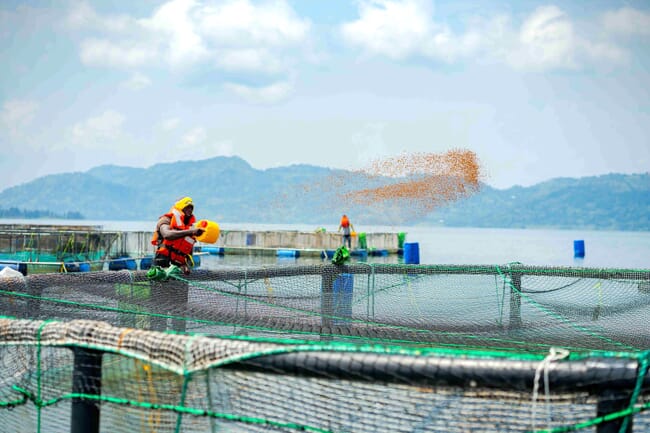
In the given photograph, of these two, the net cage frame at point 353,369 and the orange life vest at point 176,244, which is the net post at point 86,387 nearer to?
the net cage frame at point 353,369

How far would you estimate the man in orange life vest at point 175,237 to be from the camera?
26.8ft

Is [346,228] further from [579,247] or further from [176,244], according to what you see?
[176,244]

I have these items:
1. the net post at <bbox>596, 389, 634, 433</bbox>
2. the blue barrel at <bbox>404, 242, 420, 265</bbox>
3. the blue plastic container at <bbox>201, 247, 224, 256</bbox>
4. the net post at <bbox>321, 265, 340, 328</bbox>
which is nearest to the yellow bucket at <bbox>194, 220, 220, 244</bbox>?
the net post at <bbox>321, 265, 340, 328</bbox>

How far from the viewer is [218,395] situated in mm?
2543

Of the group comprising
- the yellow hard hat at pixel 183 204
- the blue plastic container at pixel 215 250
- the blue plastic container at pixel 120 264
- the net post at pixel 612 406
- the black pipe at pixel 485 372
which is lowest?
the blue plastic container at pixel 120 264

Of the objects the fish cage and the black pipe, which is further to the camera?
the fish cage

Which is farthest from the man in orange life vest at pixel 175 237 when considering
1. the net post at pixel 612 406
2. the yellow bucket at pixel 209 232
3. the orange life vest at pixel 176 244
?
the net post at pixel 612 406

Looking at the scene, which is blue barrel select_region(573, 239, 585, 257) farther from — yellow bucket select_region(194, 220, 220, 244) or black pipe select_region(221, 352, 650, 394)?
black pipe select_region(221, 352, 650, 394)

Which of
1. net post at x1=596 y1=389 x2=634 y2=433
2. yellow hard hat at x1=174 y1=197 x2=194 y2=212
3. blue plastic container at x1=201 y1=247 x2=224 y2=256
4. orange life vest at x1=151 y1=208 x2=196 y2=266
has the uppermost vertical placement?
yellow hard hat at x1=174 y1=197 x2=194 y2=212

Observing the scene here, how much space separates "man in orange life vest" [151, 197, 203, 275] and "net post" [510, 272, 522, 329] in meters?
3.52

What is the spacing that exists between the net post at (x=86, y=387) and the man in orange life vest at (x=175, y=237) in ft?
17.4

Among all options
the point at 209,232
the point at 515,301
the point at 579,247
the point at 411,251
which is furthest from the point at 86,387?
the point at 579,247

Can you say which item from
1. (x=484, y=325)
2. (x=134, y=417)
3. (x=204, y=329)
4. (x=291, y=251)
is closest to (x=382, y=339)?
(x=204, y=329)

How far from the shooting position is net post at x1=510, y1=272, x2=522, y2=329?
7.06 m
